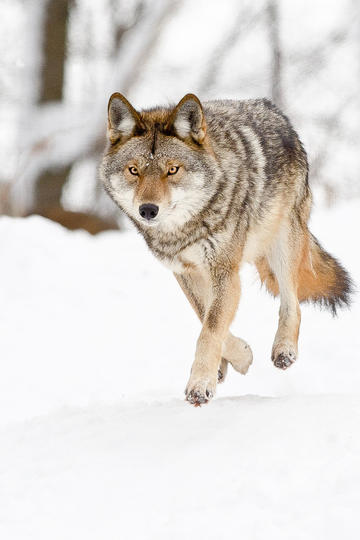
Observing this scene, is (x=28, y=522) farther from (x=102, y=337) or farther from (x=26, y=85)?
(x=26, y=85)

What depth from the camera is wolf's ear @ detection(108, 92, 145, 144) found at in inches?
193

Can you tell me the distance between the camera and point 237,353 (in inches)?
227

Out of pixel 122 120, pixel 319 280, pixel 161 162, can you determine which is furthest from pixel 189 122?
pixel 319 280

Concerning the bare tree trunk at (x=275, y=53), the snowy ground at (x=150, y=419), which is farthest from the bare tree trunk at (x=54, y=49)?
the bare tree trunk at (x=275, y=53)

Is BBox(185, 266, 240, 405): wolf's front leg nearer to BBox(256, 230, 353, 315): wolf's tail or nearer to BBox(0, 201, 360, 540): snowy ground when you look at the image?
BBox(0, 201, 360, 540): snowy ground

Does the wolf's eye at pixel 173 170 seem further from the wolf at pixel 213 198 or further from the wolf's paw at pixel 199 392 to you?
the wolf's paw at pixel 199 392

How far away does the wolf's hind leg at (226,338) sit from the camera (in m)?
5.55

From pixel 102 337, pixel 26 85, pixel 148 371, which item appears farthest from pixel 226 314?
pixel 26 85

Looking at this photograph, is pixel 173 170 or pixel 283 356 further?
pixel 283 356

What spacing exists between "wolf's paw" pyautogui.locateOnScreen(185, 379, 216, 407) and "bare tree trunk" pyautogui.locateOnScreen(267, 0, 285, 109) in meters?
10.6

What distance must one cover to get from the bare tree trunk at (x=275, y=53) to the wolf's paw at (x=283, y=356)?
956 centimetres

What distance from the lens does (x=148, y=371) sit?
7.36 meters

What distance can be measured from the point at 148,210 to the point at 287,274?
1685mm

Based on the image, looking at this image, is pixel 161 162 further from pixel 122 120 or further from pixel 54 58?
pixel 54 58
